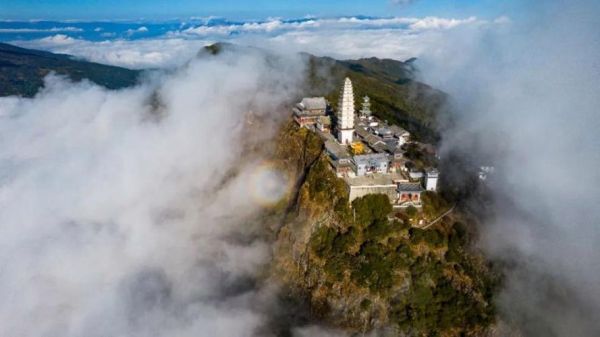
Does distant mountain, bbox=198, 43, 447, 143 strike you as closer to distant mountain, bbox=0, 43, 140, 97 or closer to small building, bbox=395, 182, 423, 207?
small building, bbox=395, 182, 423, 207

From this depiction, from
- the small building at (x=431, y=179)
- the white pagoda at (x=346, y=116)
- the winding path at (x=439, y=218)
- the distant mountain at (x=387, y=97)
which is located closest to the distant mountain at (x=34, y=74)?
the distant mountain at (x=387, y=97)

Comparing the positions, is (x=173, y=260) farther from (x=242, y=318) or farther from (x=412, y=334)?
(x=412, y=334)

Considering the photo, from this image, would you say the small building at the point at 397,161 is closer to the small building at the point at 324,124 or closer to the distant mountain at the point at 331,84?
the distant mountain at the point at 331,84

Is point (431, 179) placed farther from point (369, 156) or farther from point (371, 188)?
point (369, 156)

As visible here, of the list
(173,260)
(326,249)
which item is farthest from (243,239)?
(326,249)

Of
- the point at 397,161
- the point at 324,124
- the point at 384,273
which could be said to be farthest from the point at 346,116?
the point at 384,273

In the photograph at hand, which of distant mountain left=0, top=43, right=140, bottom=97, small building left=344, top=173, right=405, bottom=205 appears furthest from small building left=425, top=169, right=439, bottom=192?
distant mountain left=0, top=43, right=140, bottom=97
